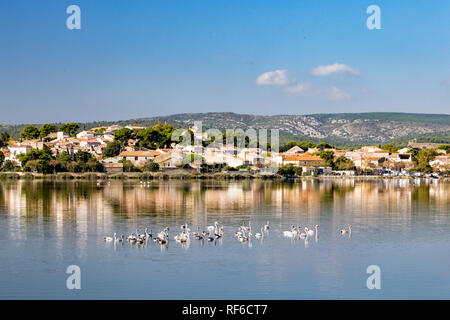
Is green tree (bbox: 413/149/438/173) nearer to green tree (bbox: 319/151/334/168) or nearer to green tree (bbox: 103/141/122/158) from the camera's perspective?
green tree (bbox: 319/151/334/168)

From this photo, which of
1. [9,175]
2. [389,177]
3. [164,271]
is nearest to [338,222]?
[164,271]

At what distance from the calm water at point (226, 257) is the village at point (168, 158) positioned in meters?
46.5

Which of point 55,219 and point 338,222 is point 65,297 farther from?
point 338,222

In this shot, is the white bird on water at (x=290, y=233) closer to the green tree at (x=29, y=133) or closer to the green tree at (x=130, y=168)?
the green tree at (x=130, y=168)

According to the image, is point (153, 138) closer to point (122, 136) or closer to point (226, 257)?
point (122, 136)

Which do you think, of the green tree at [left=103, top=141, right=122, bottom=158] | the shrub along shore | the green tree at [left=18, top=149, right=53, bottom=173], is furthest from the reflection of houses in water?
the green tree at [left=103, top=141, right=122, bottom=158]

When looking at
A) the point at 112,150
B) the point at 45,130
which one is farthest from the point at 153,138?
the point at 45,130

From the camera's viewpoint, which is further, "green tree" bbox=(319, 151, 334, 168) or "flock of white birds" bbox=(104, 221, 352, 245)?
"green tree" bbox=(319, 151, 334, 168)

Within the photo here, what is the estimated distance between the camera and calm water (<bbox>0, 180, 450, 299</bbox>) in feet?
47.3

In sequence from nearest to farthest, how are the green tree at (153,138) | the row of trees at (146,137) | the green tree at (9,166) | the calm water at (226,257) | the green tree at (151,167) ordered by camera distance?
the calm water at (226,257) → the green tree at (151,167) → the green tree at (9,166) → the row of trees at (146,137) → the green tree at (153,138)

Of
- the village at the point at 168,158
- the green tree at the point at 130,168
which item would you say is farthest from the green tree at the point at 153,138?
the green tree at the point at 130,168

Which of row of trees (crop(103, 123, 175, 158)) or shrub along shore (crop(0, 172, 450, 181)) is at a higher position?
row of trees (crop(103, 123, 175, 158))

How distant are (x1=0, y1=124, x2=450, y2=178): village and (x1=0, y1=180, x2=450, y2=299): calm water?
46.5 m

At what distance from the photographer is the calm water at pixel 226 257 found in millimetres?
14414
